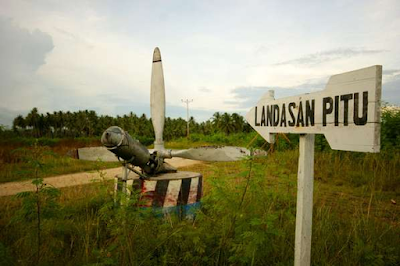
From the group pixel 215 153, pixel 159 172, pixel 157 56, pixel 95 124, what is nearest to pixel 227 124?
pixel 95 124

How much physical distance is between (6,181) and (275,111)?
8872 mm

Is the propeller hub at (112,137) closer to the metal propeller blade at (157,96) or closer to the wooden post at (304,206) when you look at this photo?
the metal propeller blade at (157,96)

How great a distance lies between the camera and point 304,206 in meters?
1.64

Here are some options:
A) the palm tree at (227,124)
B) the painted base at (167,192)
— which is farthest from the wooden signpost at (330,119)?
the palm tree at (227,124)

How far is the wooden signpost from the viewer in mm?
1244

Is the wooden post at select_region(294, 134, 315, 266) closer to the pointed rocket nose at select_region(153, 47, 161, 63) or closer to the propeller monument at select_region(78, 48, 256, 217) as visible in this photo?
the propeller monument at select_region(78, 48, 256, 217)

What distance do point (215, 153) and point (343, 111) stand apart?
202 cm

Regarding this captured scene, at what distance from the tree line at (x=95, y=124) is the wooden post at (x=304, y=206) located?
57014mm

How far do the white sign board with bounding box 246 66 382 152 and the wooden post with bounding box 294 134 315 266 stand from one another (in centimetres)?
13

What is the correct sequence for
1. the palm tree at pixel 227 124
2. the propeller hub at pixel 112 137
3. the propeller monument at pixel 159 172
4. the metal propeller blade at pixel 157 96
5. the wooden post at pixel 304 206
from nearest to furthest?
1. the wooden post at pixel 304 206
2. the propeller hub at pixel 112 137
3. the propeller monument at pixel 159 172
4. the metal propeller blade at pixel 157 96
5. the palm tree at pixel 227 124

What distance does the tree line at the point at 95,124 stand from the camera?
195 feet

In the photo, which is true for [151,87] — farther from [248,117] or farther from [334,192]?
[334,192]

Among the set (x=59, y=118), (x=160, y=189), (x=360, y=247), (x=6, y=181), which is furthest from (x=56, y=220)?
(x=59, y=118)

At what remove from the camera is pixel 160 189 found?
3178 mm
